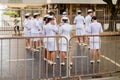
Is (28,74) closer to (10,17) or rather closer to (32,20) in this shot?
(32,20)

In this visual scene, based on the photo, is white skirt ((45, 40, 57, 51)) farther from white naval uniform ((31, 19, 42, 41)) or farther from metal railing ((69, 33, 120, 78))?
white naval uniform ((31, 19, 42, 41))

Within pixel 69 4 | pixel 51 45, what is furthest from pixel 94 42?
pixel 69 4

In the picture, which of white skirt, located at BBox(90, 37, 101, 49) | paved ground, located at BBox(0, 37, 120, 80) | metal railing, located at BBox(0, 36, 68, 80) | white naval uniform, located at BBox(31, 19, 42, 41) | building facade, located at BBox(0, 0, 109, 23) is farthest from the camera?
building facade, located at BBox(0, 0, 109, 23)

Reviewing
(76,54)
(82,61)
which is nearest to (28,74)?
(82,61)

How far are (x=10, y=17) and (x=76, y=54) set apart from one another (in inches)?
544

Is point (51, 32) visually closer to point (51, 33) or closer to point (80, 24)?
point (51, 33)

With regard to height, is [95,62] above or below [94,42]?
below

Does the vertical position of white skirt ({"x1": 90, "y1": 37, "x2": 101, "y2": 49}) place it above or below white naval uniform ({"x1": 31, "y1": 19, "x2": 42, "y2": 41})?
below

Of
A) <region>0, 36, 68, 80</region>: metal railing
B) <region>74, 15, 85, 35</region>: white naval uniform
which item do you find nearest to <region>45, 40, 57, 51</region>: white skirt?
<region>0, 36, 68, 80</region>: metal railing

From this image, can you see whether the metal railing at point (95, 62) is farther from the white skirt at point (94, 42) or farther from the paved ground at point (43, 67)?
the white skirt at point (94, 42)

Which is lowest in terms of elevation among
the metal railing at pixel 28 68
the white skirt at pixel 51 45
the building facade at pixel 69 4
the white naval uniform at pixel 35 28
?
the metal railing at pixel 28 68

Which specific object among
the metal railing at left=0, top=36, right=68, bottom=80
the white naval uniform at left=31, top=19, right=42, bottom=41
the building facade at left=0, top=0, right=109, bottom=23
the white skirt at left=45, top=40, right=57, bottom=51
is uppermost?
the building facade at left=0, top=0, right=109, bottom=23

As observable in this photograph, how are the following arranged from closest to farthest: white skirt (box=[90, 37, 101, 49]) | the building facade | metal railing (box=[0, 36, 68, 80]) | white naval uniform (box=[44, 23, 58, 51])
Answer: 1. metal railing (box=[0, 36, 68, 80])
2. white skirt (box=[90, 37, 101, 49])
3. white naval uniform (box=[44, 23, 58, 51])
4. the building facade

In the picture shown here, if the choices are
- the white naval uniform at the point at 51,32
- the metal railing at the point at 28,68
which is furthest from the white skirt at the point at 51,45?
the metal railing at the point at 28,68
